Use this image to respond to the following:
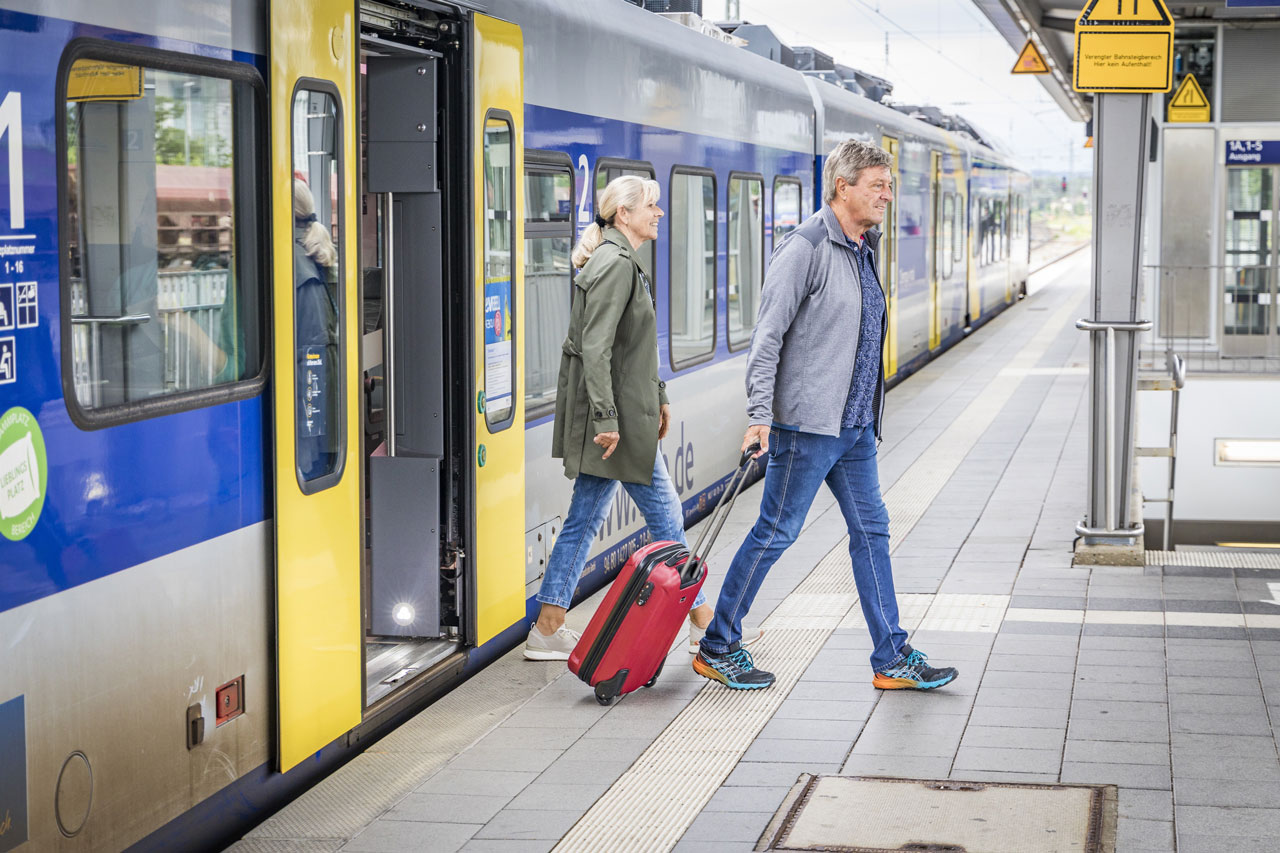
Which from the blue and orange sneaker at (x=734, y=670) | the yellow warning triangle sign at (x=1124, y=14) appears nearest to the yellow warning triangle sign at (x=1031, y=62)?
the yellow warning triangle sign at (x=1124, y=14)

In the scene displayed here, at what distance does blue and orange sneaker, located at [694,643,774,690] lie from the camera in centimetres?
550

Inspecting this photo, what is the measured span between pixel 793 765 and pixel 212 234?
7.26ft

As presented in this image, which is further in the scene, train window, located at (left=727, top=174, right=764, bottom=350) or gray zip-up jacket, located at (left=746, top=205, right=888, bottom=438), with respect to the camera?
train window, located at (left=727, top=174, right=764, bottom=350)

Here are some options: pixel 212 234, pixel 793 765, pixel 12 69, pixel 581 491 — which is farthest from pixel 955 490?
pixel 12 69

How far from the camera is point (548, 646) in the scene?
586cm

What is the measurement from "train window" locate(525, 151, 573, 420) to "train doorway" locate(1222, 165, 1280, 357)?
26.0 feet

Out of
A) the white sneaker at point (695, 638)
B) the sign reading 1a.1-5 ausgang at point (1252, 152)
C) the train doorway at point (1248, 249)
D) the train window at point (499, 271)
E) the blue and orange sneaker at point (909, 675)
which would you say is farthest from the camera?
the sign reading 1a.1-5 ausgang at point (1252, 152)

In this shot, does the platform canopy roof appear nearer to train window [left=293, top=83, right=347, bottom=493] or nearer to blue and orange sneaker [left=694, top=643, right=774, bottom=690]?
blue and orange sneaker [left=694, top=643, right=774, bottom=690]

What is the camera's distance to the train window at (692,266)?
27.3 feet

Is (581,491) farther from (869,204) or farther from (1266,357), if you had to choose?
(1266,357)

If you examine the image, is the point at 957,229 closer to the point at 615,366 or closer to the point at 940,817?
the point at 615,366

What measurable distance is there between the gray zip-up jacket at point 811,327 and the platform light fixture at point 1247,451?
17.8ft

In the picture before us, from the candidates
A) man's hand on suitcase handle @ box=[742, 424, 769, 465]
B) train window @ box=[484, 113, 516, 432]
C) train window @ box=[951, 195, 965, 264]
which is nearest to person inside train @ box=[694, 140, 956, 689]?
man's hand on suitcase handle @ box=[742, 424, 769, 465]

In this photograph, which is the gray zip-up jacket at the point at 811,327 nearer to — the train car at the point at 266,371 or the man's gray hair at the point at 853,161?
the man's gray hair at the point at 853,161
